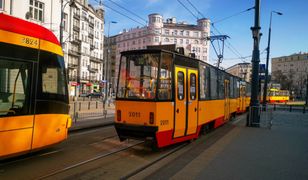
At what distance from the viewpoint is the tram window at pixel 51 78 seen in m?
7.40

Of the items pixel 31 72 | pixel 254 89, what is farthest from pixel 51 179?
pixel 254 89

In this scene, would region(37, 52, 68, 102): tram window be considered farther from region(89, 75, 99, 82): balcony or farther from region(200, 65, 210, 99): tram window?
region(89, 75, 99, 82): balcony

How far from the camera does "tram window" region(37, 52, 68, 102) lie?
7.40 meters

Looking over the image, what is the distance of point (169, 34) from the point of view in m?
105

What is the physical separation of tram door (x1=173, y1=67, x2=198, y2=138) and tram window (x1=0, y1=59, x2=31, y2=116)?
4057mm

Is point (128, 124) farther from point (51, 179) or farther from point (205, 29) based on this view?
point (205, 29)

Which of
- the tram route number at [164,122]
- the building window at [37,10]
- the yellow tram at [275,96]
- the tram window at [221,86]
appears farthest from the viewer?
the yellow tram at [275,96]

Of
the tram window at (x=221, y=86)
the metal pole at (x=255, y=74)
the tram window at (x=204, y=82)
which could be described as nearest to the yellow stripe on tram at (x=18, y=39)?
the tram window at (x=204, y=82)

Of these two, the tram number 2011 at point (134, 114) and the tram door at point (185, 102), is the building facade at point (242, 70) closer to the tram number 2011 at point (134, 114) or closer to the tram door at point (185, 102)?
the tram door at point (185, 102)

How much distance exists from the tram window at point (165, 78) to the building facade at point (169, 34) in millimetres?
91672

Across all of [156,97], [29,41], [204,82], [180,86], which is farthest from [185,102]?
[29,41]

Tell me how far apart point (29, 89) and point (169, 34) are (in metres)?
101

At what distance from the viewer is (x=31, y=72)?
23.3 feet

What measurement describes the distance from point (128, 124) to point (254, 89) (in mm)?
9863
